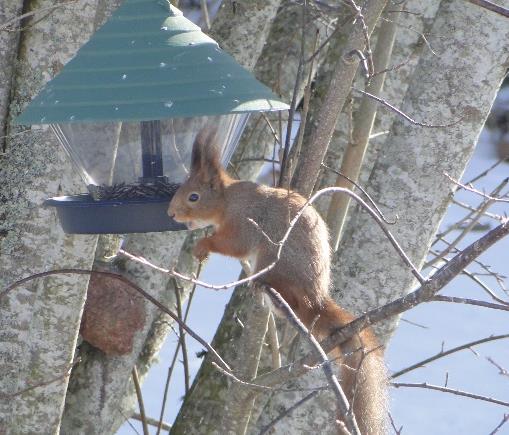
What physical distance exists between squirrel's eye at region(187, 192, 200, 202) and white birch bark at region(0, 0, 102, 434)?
1.13ft

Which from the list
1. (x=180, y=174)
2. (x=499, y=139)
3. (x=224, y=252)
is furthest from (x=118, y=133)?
(x=499, y=139)

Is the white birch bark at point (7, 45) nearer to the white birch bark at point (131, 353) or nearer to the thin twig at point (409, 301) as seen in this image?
the white birch bark at point (131, 353)

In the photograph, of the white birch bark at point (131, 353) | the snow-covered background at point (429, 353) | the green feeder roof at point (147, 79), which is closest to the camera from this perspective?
the green feeder roof at point (147, 79)

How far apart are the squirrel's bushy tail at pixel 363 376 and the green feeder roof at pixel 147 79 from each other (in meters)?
0.44

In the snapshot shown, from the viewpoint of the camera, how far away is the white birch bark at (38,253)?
7.14 feet

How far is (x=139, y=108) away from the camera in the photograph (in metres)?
1.58

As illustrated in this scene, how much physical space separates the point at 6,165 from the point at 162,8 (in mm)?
721

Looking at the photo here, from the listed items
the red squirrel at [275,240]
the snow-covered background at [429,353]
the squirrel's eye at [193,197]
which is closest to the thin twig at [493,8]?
the red squirrel at [275,240]

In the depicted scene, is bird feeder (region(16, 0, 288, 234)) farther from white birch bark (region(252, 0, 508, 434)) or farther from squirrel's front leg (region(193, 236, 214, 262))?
Answer: white birch bark (region(252, 0, 508, 434))

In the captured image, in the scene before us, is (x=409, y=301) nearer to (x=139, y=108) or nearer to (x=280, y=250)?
(x=280, y=250)

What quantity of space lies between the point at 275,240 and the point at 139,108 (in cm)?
53

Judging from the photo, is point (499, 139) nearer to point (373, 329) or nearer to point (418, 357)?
point (418, 357)

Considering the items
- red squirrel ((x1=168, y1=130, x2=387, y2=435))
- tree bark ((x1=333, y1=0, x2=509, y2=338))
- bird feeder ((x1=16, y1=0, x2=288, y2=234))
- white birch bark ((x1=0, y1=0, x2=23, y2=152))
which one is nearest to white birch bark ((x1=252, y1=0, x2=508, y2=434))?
tree bark ((x1=333, y1=0, x2=509, y2=338))

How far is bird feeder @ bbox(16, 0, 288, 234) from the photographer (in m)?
1.61
